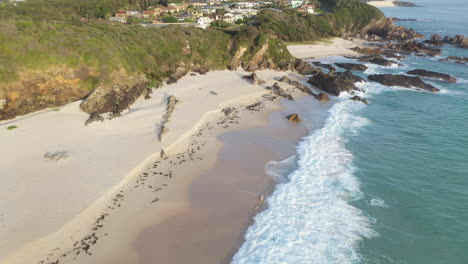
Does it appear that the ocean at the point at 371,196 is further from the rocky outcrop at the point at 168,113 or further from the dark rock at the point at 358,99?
the rocky outcrop at the point at 168,113

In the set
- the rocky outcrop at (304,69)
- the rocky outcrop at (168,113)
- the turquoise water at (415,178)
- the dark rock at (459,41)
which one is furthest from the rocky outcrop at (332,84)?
the dark rock at (459,41)

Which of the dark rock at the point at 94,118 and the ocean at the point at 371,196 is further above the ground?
the dark rock at the point at 94,118

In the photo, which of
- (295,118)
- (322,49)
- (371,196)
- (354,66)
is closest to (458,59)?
(354,66)

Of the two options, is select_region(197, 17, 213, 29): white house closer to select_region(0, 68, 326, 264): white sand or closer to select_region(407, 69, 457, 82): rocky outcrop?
select_region(0, 68, 326, 264): white sand

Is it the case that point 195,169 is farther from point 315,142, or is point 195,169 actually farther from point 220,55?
point 220,55

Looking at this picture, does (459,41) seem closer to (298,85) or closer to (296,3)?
(298,85)

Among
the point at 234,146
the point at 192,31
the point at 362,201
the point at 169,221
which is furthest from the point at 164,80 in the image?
the point at 362,201
